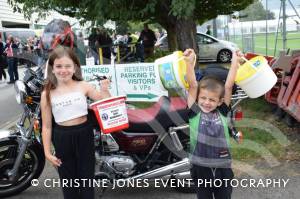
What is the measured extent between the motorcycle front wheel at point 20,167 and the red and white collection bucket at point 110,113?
112 centimetres

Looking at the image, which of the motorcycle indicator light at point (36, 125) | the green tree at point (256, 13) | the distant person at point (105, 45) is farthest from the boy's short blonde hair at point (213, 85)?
the green tree at point (256, 13)

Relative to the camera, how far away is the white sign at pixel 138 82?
8.06m

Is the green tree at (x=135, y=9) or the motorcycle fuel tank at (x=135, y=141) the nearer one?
the motorcycle fuel tank at (x=135, y=141)

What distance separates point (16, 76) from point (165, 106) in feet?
42.0

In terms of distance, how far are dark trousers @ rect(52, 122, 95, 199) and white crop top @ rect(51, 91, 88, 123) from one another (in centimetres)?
9

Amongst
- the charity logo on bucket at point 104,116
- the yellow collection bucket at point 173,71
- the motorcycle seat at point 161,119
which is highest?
the yellow collection bucket at point 173,71

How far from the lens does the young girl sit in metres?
3.23

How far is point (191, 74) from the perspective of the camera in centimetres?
302

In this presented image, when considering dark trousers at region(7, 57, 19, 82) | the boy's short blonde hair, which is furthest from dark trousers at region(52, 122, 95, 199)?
dark trousers at region(7, 57, 19, 82)

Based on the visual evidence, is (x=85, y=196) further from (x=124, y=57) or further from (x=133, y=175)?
(x=124, y=57)

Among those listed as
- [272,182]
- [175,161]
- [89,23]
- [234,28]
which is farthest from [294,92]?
[234,28]

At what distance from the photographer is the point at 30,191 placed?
14.8 ft

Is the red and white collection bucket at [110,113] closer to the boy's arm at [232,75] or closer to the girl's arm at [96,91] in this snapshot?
the girl's arm at [96,91]

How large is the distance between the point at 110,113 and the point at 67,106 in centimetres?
37
